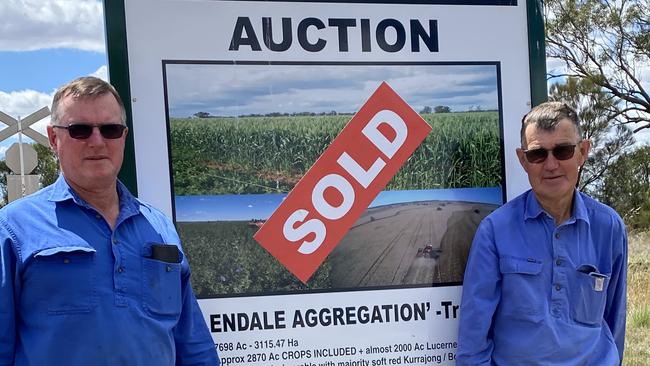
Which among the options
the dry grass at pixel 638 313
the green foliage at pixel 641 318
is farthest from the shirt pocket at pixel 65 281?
the green foliage at pixel 641 318

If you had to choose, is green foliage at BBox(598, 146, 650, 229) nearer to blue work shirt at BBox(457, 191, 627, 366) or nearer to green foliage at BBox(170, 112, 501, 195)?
green foliage at BBox(170, 112, 501, 195)

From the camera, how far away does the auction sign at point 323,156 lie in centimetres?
288

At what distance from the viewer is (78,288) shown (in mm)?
2127

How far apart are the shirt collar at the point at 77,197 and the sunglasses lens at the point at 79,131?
0.16 metres

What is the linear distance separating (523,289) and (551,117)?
0.66 m

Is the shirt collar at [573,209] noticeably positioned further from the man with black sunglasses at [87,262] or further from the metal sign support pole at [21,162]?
the metal sign support pole at [21,162]

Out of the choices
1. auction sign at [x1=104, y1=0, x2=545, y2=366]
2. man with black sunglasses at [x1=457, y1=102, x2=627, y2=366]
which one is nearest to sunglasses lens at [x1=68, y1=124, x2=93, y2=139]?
auction sign at [x1=104, y1=0, x2=545, y2=366]

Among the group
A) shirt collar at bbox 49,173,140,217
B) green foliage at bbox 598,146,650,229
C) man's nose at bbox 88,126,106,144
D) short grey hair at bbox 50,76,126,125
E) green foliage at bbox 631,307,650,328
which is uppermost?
short grey hair at bbox 50,76,126,125

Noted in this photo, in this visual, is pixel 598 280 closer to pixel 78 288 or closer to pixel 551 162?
pixel 551 162

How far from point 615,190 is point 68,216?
17.7 meters

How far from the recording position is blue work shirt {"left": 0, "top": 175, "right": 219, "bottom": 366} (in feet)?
6.86

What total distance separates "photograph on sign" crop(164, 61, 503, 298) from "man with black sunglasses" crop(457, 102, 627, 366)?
0.32m

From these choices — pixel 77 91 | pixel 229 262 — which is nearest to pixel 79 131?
pixel 77 91

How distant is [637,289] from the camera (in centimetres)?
975
